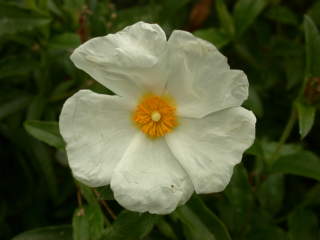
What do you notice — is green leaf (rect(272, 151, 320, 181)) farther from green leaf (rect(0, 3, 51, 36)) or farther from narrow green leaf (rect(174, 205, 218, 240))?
green leaf (rect(0, 3, 51, 36))

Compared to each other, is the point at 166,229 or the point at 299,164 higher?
the point at 299,164

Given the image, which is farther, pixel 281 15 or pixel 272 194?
pixel 281 15

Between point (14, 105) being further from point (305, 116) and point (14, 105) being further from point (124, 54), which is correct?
point (305, 116)

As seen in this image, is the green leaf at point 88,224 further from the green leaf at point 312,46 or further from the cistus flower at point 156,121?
the green leaf at point 312,46

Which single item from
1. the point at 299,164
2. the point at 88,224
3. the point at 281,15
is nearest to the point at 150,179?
the point at 88,224

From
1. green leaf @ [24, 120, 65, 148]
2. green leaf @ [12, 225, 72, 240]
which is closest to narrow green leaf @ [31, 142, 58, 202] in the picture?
green leaf @ [12, 225, 72, 240]

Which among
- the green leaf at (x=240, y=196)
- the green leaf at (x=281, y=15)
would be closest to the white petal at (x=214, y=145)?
the green leaf at (x=240, y=196)

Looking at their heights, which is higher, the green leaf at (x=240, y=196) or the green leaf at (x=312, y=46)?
the green leaf at (x=312, y=46)
